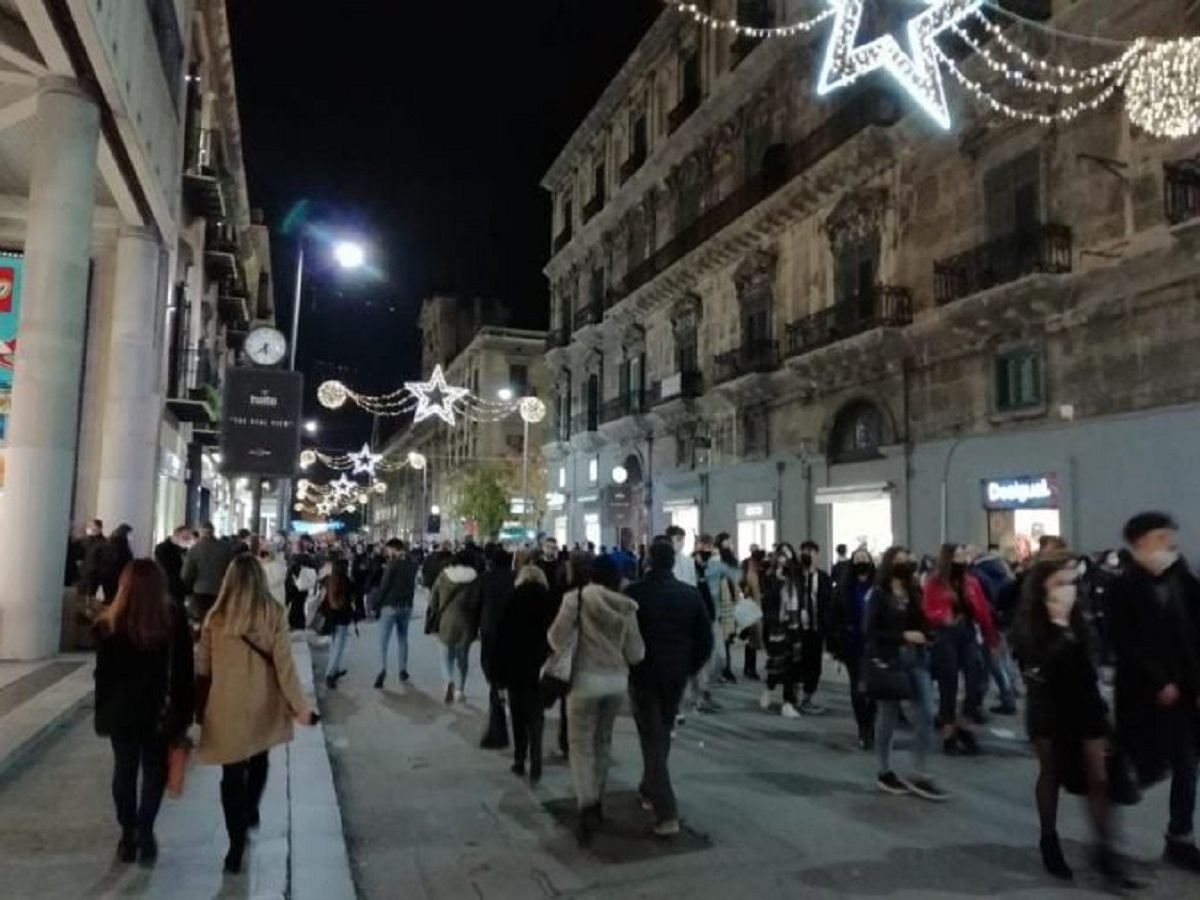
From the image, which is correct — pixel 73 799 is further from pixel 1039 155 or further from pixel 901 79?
pixel 1039 155

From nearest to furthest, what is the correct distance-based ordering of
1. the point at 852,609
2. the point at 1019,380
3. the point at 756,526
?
1. the point at 852,609
2. the point at 1019,380
3. the point at 756,526

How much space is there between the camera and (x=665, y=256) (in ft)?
115

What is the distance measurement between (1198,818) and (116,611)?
6.94 metres

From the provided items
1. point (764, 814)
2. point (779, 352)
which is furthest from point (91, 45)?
point (779, 352)

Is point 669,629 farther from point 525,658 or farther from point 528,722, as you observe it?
point 528,722

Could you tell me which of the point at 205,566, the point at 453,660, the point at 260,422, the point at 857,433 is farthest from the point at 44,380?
the point at 857,433

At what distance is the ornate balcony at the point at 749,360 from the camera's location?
27.5m

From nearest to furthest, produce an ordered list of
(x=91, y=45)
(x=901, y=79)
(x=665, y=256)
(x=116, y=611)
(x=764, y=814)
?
(x=116, y=611) → (x=764, y=814) → (x=91, y=45) → (x=901, y=79) → (x=665, y=256)

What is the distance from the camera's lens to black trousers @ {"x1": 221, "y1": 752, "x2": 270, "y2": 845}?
521 cm

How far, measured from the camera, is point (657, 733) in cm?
652

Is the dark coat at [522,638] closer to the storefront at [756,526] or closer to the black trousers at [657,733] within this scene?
the black trousers at [657,733]

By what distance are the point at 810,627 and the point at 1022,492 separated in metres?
9.85

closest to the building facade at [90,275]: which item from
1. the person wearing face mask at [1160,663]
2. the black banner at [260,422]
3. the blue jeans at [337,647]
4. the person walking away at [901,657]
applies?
the black banner at [260,422]

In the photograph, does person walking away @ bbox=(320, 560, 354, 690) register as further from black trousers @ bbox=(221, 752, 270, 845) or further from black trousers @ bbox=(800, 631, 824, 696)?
black trousers @ bbox=(221, 752, 270, 845)
